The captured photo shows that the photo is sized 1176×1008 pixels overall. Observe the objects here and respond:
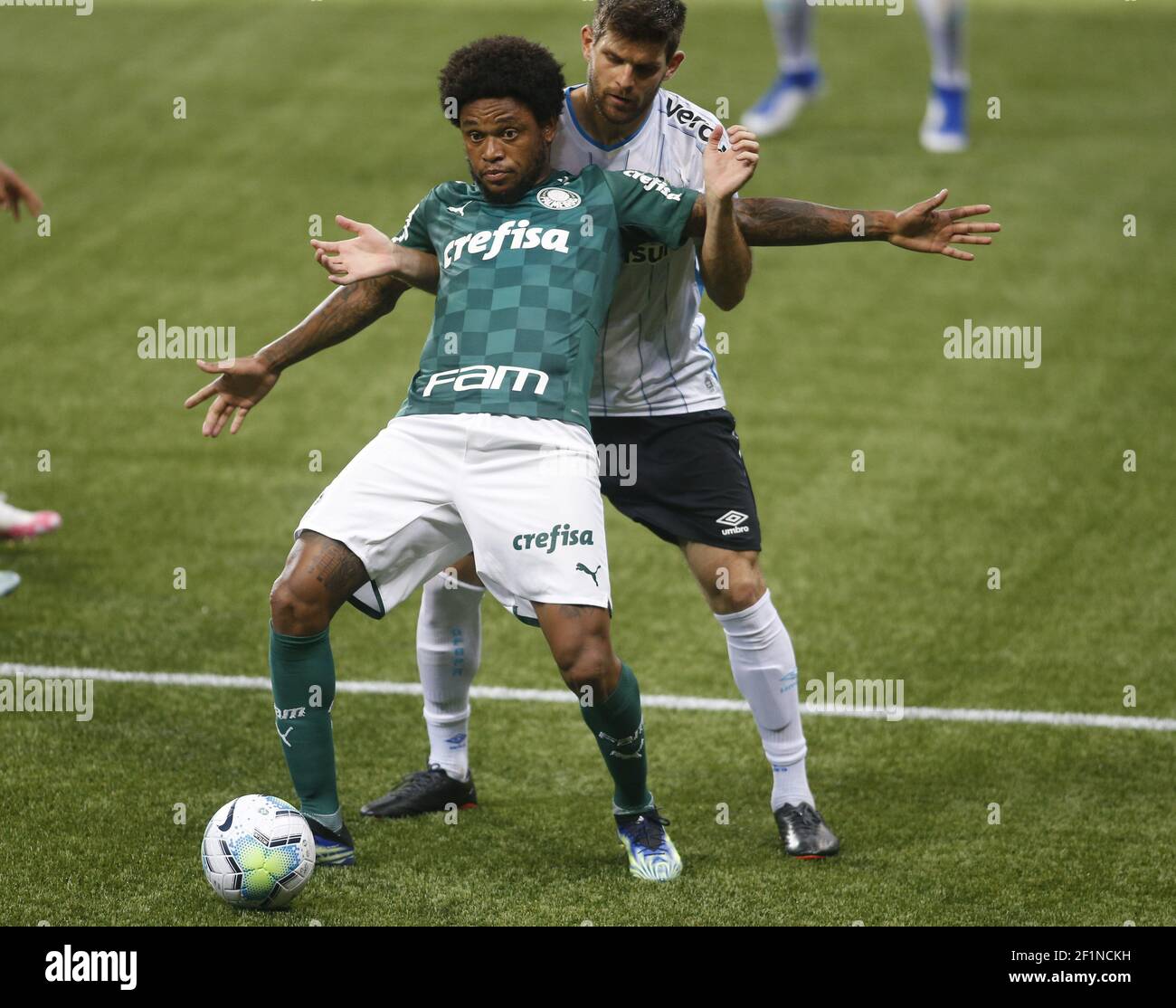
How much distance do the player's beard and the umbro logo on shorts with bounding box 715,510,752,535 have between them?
1158 millimetres

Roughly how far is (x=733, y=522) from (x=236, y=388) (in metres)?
1.57

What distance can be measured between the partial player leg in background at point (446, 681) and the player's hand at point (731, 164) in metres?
1.55

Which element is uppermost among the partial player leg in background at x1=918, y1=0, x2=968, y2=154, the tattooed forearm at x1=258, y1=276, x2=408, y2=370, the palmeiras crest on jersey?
the partial player leg in background at x1=918, y1=0, x2=968, y2=154

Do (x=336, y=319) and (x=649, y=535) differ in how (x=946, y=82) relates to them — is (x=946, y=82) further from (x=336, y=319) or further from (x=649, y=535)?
(x=336, y=319)

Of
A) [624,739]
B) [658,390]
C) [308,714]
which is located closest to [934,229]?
[658,390]

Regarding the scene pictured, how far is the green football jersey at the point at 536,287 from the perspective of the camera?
4723 mm

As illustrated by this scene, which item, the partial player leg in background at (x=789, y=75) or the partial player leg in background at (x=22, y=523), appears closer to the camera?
the partial player leg in background at (x=22, y=523)

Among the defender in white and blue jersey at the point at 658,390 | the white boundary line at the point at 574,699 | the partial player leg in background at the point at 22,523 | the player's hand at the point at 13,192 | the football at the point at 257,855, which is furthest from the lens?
the partial player leg in background at the point at 22,523

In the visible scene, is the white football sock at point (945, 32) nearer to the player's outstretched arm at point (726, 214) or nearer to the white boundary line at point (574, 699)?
the white boundary line at point (574, 699)

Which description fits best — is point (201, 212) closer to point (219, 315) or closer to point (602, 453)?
point (219, 315)

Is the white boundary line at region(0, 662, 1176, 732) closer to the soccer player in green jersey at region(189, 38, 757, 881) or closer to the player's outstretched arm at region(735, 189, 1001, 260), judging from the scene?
the soccer player in green jersey at region(189, 38, 757, 881)

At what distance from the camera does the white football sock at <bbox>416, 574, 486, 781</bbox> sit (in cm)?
546

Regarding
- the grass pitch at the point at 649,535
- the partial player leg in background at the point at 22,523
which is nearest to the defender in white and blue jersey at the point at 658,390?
the grass pitch at the point at 649,535

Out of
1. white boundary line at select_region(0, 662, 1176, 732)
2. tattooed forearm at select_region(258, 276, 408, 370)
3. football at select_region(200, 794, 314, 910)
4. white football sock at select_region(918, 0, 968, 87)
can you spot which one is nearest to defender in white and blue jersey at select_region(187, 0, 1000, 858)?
tattooed forearm at select_region(258, 276, 408, 370)
